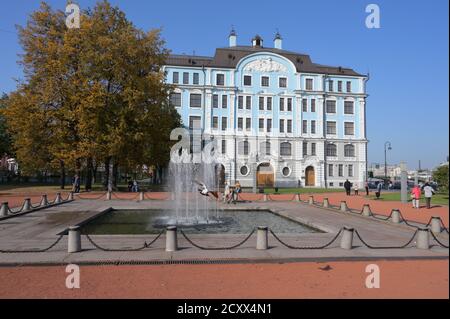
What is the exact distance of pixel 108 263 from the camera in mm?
9797

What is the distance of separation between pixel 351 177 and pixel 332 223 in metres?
49.0

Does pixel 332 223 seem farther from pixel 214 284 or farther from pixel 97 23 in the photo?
pixel 97 23

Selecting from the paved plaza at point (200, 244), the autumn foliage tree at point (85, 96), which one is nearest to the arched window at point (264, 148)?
the autumn foliage tree at point (85, 96)

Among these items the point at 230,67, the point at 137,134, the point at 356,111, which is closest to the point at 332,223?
the point at 137,134

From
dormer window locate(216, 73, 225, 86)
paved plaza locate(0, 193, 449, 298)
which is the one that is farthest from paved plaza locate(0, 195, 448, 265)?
dormer window locate(216, 73, 225, 86)

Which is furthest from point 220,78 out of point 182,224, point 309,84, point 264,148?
point 182,224

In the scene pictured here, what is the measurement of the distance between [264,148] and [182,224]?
43.6m

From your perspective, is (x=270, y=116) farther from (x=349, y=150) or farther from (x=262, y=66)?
(x=349, y=150)

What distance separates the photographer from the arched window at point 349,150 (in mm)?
64438

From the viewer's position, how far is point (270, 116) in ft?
202

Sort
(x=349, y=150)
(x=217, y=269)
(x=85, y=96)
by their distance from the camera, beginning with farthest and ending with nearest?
(x=349, y=150) < (x=85, y=96) < (x=217, y=269)

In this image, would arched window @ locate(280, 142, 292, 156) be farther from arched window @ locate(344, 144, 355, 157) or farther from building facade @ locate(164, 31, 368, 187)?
arched window @ locate(344, 144, 355, 157)

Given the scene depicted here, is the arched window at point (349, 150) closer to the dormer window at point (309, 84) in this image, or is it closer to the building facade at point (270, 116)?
the building facade at point (270, 116)

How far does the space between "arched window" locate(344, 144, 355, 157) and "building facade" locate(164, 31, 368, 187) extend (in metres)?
0.17
